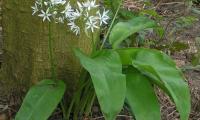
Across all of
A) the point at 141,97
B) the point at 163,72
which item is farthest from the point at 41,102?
the point at 163,72

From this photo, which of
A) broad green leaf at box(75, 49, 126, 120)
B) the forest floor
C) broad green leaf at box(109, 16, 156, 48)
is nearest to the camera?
broad green leaf at box(75, 49, 126, 120)

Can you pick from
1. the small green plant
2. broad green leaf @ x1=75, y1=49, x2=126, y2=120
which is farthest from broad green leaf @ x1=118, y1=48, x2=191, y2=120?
broad green leaf @ x1=75, y1=49, x2=126, y2=120

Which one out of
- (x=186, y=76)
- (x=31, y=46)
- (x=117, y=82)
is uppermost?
(x=31, y=46)

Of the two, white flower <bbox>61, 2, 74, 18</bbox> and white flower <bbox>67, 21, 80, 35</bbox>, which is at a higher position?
white flower <bbox>61, 2, 74, 18</bbox>

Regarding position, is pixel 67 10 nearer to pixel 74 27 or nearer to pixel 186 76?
pixel 74 27

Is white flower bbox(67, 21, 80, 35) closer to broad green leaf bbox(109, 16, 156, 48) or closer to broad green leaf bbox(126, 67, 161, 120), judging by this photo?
broad green leaf bbox(109, 16, 156, 48)

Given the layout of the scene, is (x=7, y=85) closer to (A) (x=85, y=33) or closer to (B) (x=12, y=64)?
(B) (x=12, y=64)
